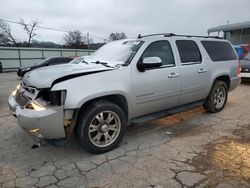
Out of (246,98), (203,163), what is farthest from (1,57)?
(203,163)

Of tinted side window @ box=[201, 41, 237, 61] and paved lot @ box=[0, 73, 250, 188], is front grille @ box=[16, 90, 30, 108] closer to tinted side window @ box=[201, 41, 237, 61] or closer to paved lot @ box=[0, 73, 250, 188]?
paved lot @ box=[0, 73, 250, 188]

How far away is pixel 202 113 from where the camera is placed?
6.13 metres

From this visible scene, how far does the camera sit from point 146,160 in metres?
3.68

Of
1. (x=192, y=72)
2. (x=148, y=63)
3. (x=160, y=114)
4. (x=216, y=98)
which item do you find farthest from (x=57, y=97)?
(x=216, y=98)

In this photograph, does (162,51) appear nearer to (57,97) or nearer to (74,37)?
(57,97)

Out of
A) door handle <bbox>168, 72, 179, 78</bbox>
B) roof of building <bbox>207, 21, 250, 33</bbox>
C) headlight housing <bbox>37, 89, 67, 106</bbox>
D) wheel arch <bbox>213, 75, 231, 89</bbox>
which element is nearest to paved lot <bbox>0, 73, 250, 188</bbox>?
headlight housing <bbox>37, 89, 67, 106</bbox>

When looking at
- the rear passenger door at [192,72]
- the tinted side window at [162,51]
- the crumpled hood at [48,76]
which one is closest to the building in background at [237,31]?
the rear passenger door at [192,72]

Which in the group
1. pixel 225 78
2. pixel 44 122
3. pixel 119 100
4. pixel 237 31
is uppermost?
pixel 237 31

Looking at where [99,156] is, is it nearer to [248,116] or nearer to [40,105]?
[40,105]

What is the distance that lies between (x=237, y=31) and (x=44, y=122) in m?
27.6

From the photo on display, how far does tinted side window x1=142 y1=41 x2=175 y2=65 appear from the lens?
14.7ft

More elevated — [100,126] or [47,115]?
[47,115]

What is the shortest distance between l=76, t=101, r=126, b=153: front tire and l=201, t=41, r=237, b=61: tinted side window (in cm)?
290

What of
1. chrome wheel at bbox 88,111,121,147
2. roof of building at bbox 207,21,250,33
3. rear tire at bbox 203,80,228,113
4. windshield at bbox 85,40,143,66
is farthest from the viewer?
roof of building at bbox 207,21,250,33
